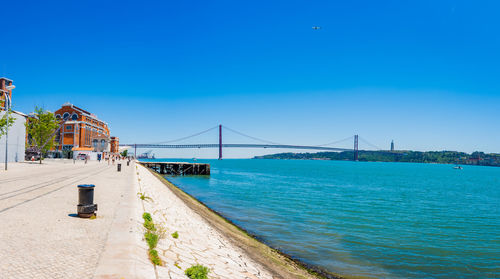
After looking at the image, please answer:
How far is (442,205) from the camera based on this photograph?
30.1 meters

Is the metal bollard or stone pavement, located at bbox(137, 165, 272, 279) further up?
the metal bollard

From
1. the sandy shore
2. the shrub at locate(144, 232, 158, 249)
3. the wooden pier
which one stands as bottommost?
the wooden pier

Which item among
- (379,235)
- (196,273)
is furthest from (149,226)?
(379,235)

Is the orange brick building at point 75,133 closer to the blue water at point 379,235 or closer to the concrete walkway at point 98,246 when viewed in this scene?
the blue water at point 379,235

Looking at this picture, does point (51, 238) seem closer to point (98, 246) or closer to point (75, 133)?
point (98, 246)

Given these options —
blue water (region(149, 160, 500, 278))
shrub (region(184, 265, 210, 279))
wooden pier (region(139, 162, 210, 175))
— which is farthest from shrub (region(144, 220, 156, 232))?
wooden pier (region(139, 162, 210, 175))

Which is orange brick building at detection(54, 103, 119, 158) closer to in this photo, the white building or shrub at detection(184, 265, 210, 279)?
the white building

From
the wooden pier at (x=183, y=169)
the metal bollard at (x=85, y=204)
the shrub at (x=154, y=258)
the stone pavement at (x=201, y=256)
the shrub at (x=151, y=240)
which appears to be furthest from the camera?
A: the wooden pier at (x=183, y=169)

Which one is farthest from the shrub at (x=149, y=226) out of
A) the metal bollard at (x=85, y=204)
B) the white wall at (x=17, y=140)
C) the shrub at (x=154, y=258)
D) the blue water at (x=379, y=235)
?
the white wall at (x=17, y=140)

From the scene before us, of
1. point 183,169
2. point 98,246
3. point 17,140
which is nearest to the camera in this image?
point 98,246

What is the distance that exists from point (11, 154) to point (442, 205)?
57306 millimetres

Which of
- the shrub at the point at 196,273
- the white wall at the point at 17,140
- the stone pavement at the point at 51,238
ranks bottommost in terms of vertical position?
the shrub at the point at 196,273

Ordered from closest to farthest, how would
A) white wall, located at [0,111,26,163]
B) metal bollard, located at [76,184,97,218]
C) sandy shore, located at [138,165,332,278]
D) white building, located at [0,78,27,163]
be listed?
sandy shore, located at [138,165,332,278] < metal bollard, located at [76,184,97,218] < white building, located at [0,78,27,163] < white wall, located at [0,111,26,163]

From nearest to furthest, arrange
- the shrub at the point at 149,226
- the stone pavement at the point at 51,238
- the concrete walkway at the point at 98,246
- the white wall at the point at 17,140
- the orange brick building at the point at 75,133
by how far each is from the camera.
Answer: the stone pavement at the point at 51,238 < the concrete walkway at the point at 98,246 < the shrub at the point at 149,226 < the white wall at the point at 17,140 < the orange brick building at the point at 75,133
